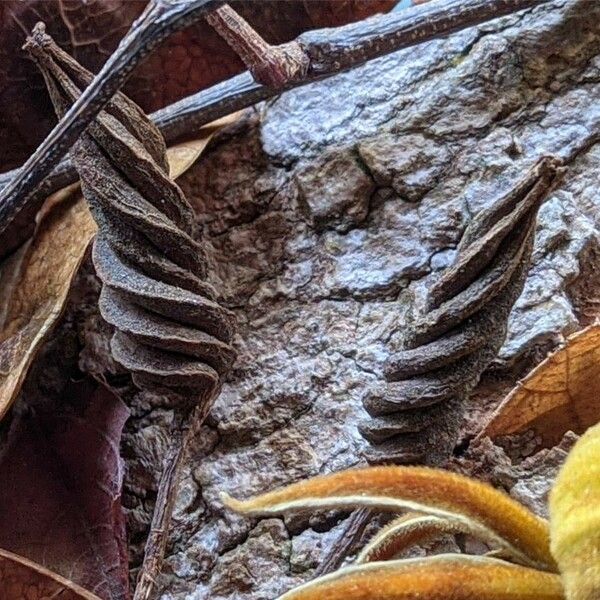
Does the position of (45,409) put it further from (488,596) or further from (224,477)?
(488,596)

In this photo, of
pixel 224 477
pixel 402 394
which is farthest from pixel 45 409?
pixel 402 394

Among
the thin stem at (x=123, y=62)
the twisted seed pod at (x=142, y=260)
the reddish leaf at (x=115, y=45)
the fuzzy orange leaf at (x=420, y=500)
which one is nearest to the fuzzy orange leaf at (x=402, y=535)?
the fuzzy orange leaf at (x=420, y=500)

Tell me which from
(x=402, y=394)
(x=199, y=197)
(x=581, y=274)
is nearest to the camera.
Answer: (x=402, y=394)

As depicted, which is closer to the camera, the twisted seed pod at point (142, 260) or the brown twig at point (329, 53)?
the twisted seed pod at point (142, 260)

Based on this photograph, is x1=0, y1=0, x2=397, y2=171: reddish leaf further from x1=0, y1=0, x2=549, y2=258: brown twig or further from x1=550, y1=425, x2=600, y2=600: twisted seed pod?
x1=550, y1=425, x2=600, y2=600: twisted seed pod

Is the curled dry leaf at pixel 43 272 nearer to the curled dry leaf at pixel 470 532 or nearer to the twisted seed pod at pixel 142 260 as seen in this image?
the twisted seed pod at pixel 142 260
